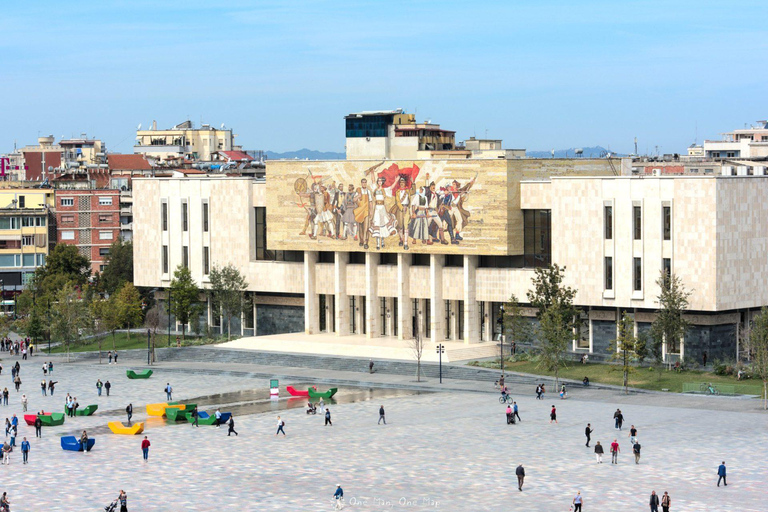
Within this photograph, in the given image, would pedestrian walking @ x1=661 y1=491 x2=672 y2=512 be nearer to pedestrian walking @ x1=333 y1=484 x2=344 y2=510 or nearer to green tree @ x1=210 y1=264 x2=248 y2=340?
pedestrian walking @ x1=333 y1=484 x2=344 y2=510

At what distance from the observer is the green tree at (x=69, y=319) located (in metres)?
112

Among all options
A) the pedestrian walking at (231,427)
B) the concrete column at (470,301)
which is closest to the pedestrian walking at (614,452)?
the pedestrian walking at (231,427)

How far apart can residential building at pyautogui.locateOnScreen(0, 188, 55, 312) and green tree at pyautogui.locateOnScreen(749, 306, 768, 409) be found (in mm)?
87613

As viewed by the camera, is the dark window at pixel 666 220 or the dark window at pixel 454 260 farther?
the dark window at pixel 454 260

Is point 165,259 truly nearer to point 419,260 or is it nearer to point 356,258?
point 356,258

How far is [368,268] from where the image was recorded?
10688cm

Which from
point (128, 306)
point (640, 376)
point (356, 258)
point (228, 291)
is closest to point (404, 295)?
point (356, 258)

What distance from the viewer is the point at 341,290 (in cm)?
10925

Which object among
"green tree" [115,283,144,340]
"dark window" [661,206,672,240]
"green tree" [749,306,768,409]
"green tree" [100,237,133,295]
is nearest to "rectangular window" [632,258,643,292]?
"dark window" [661,206,672,240]

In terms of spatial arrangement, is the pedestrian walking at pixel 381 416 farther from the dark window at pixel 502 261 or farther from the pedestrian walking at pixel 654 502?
the dark window at pixel 502 261

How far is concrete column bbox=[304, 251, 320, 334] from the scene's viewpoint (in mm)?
110375

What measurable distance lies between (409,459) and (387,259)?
4637 cm

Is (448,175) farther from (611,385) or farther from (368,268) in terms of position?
(611,385)

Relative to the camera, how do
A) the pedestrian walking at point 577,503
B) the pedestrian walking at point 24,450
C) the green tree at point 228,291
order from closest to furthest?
the pedestrian walking at point 577,503
the pedestrian walking at point 24,450
the green tree at point 228,291
